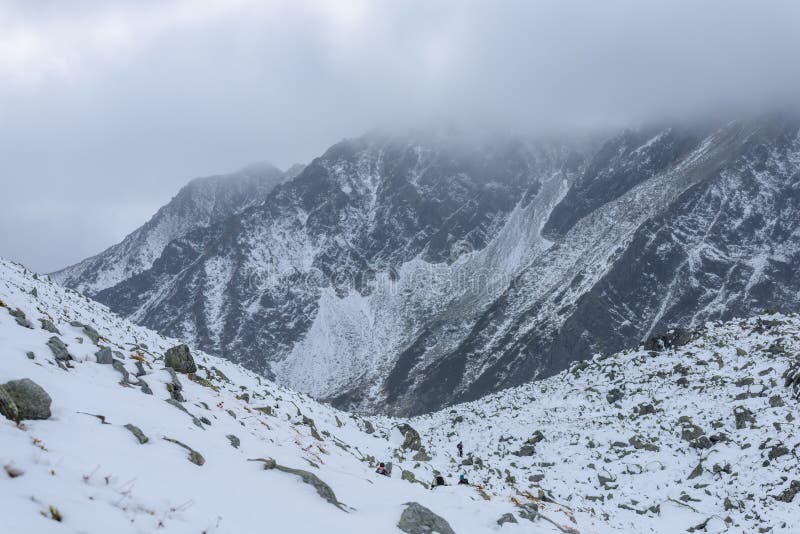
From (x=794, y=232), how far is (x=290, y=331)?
114399 mm

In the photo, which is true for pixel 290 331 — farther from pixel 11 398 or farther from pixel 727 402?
pixel 11 398

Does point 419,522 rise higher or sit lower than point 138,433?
lower

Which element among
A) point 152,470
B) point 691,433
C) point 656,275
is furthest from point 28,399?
point 656,275

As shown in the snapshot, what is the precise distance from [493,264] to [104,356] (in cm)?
14094

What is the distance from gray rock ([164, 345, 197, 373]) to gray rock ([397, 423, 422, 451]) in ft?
35.3

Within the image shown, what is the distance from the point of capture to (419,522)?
9.86 metres

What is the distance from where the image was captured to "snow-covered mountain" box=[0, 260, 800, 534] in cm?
727

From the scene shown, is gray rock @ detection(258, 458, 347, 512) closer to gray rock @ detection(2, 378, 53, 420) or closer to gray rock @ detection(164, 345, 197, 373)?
gray rock @ detection(2, 378, 53, 420)

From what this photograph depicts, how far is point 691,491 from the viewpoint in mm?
20328

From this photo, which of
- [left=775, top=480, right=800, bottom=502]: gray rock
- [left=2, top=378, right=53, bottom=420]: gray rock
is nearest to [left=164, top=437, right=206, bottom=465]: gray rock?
[left=2, top=378, right=53, bottom=420]: gray rock

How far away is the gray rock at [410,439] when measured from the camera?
86.7 feet

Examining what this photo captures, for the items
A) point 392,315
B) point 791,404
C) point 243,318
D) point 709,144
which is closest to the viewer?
point 791,404

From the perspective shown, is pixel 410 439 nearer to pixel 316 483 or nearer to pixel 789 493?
pixel 789 493

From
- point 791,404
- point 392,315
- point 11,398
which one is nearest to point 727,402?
point 791,404
